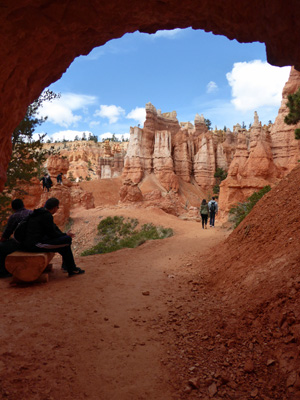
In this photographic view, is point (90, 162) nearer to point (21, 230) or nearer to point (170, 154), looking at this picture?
point (170, 154)

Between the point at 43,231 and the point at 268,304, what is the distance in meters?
4.11

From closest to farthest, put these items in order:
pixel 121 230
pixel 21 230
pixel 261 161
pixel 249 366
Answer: pixel 249 366 → pixel 21 230 → pixel 121 230 → pixel 261 161

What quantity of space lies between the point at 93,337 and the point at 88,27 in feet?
12.7

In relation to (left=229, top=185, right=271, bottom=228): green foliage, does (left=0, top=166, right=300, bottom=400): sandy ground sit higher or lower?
lower

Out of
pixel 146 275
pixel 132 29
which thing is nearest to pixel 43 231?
pixel 146 275

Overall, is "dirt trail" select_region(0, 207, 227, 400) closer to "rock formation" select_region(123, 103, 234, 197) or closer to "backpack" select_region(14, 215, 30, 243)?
"backpack" select_region(14, 215, 30, 243)

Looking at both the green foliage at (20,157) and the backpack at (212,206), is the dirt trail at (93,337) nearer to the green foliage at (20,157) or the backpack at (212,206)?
the green foliage at (20,157)

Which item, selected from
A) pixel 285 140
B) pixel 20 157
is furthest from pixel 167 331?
pixel 285 140

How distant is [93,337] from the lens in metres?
2.98

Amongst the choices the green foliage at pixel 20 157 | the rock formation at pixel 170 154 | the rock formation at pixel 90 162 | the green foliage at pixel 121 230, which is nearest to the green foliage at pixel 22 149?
the green foliage at pixel 20 157

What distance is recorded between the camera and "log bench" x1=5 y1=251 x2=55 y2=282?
4.59 metres

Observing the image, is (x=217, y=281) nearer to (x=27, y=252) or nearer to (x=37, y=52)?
(x=27, y=252)

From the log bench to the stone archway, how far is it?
199 cm

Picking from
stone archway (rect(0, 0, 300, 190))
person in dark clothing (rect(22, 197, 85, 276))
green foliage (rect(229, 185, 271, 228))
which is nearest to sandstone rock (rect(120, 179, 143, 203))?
green foliage (rect(229, 185, 271, 228))
